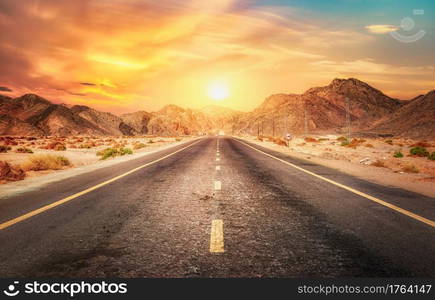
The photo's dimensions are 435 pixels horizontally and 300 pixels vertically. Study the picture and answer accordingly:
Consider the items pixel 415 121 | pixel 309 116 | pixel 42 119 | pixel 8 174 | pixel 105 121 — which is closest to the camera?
pixel 8 174

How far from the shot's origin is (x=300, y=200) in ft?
23.1

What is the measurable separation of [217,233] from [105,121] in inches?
7103

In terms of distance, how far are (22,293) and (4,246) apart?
1.45 m

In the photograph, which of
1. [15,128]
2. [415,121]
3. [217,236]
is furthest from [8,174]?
[15,128]

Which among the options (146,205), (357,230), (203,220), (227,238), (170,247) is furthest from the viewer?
(146,205)

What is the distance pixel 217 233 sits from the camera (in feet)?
15.0

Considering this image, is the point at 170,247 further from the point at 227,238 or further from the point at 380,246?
the point at 380,246

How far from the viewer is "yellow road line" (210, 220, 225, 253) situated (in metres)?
3.93

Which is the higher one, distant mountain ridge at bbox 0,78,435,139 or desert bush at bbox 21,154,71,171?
distant mountain ridge at bbox 0,78,435,139

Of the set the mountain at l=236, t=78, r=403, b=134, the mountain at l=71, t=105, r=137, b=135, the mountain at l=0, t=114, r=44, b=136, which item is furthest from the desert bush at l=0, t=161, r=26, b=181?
the mountain at l=71, t=105, r=137, b=135

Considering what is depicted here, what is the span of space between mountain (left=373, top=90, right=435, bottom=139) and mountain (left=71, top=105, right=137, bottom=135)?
4861 inches

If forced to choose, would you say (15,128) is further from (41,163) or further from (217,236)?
(217,236)

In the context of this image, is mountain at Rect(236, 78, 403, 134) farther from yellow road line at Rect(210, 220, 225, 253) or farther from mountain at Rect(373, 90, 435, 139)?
yellow road line at Rect(210, 220, 225, 253)

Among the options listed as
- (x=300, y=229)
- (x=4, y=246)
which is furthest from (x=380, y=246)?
(x=4, y=246)
